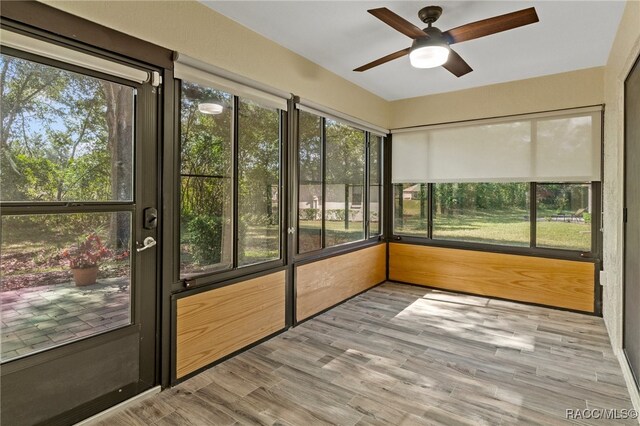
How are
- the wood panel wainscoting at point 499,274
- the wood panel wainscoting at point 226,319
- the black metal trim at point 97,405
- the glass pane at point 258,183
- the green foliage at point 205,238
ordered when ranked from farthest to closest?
the wood panel wainscoting at point 499,274 < the glass pane at point 258,183 < the green foliage at point 205,238 < the wood panel wainscoting at point 226,319 < the black metal trim at point 97,405

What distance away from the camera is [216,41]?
258cm

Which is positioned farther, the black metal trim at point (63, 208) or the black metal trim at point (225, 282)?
the black metal trim at point (225, 282)

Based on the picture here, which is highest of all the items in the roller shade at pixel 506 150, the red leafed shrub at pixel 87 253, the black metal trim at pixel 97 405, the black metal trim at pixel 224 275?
the roller shade at pixel 506 150

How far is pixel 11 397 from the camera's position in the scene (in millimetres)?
1668

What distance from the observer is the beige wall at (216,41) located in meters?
2.02

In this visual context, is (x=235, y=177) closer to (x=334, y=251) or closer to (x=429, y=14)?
(x=334, y=251)

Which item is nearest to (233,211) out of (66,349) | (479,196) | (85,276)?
(85,276)

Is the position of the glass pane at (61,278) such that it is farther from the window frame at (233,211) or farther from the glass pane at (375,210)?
the glass pane at (375,210)

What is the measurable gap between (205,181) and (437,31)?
77.9 inches

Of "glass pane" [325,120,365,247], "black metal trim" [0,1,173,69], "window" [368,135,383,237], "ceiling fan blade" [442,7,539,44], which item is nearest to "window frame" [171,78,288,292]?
"black metal trim" [0,1,173,69]

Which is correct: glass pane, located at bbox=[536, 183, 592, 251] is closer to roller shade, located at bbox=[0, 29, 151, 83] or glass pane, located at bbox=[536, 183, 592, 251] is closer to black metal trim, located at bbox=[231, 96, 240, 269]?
black metal trim, located at bbox=[231, 96, 240, 269]

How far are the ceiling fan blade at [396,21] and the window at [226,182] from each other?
4.18 feet

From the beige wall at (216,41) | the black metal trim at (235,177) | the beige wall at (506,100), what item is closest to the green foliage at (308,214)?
the black metal trim at (235,177)

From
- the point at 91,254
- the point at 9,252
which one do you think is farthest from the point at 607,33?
the point at 9,252
